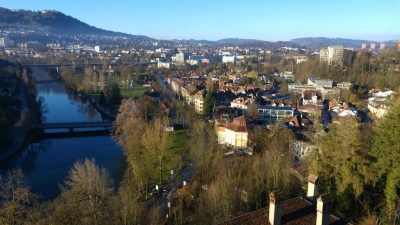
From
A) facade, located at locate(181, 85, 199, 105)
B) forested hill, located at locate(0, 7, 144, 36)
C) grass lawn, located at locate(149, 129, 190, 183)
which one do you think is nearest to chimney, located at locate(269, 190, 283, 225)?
grass lawn, located at locate(149, 129, 190, 183)

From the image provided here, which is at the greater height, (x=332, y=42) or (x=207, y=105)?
(x=332, y=42)

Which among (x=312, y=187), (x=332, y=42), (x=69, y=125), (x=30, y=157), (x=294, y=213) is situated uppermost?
(x=332, y=42)

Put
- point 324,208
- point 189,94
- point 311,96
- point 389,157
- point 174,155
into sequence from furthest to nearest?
1. point 189,94
2. point 311,96
3. point 174,155
4. point 389,157
5. point 324,208

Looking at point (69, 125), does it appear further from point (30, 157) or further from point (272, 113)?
point (272, 113)

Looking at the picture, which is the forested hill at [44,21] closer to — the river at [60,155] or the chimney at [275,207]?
the river at [60,155]

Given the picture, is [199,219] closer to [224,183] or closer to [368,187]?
[224,183]

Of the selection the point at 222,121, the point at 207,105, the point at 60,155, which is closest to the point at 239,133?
the point at 222,121

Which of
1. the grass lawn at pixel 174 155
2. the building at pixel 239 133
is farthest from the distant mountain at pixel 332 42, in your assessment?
the building at pixel 239 133

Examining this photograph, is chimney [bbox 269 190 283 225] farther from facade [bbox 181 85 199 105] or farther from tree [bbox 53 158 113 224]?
facade [bbox 181 85 199 105]
